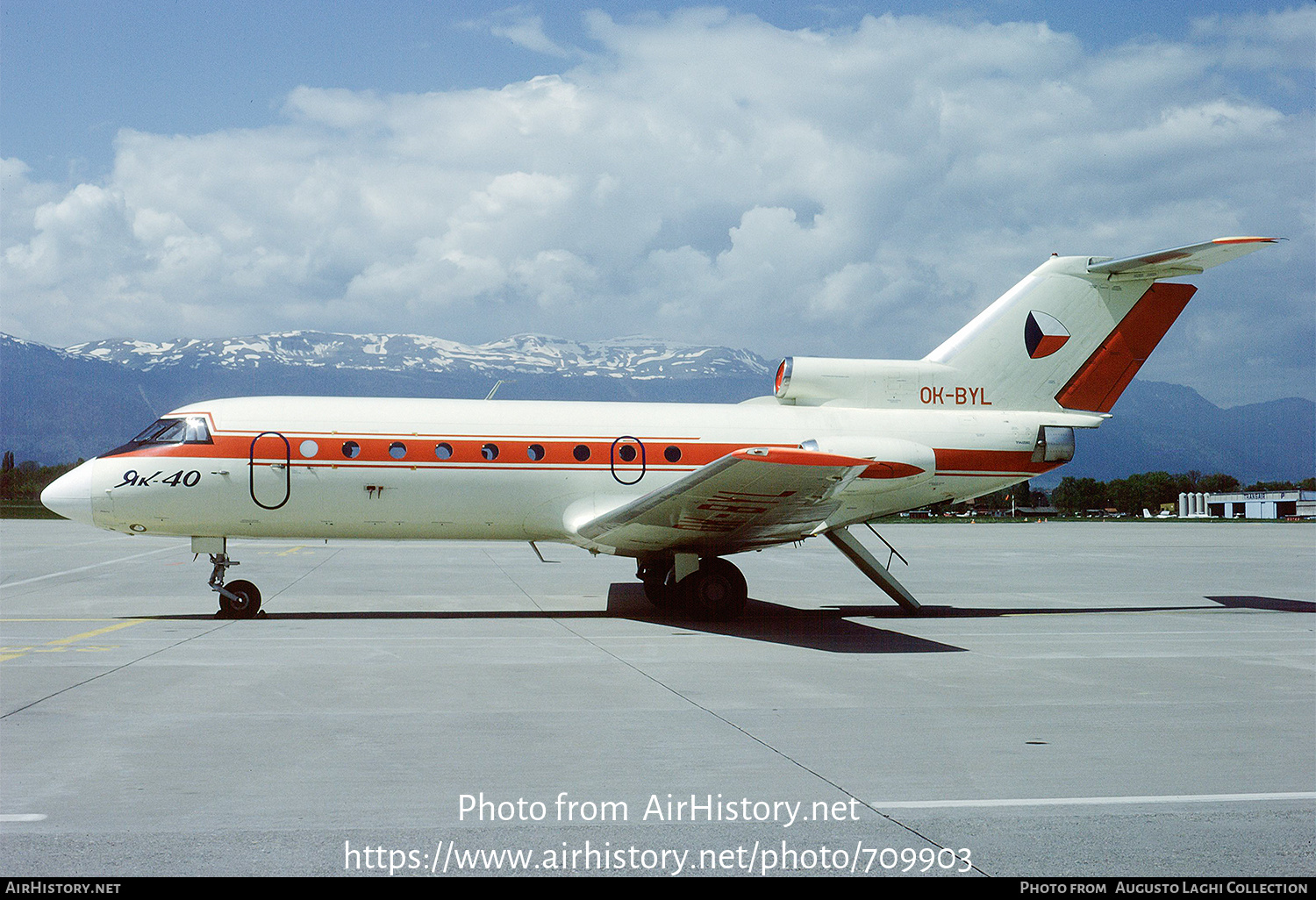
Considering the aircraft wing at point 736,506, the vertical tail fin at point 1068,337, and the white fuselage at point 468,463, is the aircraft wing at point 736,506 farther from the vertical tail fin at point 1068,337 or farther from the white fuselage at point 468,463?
the vertical tail fin at point 1068,337

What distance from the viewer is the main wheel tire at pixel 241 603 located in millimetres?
15844

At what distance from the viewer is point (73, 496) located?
621 inches

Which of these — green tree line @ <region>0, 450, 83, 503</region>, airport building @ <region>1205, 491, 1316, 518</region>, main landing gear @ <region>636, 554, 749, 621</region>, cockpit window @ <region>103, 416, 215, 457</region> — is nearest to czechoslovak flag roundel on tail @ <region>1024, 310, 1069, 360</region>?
main landing gear @ <region>636, 554, 749, 621</region>

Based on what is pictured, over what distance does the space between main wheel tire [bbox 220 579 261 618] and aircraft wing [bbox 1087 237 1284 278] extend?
49.0ft

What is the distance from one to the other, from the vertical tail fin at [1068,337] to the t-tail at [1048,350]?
0.05 feet

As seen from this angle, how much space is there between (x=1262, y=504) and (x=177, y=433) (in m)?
144

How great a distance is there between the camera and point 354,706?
29.5ft

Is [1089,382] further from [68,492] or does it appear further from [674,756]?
[68,492]

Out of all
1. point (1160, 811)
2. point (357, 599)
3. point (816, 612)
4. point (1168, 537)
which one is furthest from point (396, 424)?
point (1168, 537)

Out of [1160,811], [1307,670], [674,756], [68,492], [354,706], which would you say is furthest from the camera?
[68,492]

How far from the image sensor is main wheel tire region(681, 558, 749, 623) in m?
16.0

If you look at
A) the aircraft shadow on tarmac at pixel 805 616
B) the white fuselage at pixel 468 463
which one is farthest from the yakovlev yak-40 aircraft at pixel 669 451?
the aircraft shadow on tarmac at pixel 805 616

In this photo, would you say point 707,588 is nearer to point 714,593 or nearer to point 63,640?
point 714,593

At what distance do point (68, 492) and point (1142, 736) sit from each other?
1486 cm
